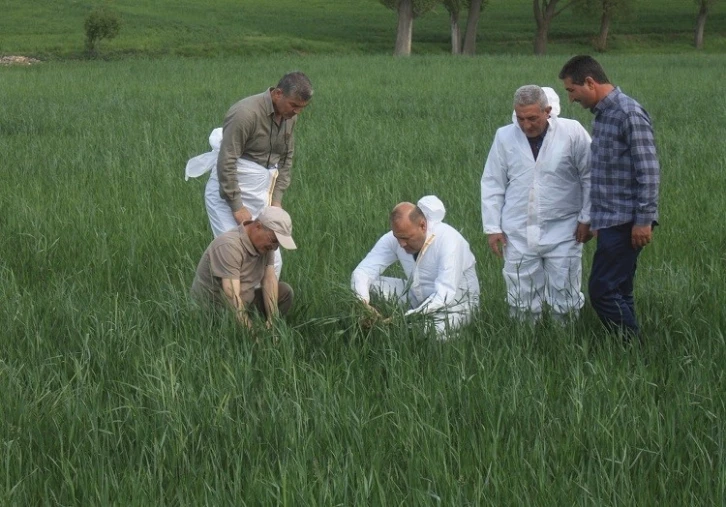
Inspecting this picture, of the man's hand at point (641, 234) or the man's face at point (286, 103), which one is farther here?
the man's face at point (286, 103)

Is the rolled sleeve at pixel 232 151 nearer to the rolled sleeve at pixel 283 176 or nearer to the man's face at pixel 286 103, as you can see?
the man's face at pixel 286 103

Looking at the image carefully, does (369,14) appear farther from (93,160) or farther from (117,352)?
(117,352)

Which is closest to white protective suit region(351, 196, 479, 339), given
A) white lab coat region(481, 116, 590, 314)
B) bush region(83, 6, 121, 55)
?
white lab coat region(481, 116, 590, 314)

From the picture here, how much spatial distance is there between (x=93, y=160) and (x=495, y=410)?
29.4 ft

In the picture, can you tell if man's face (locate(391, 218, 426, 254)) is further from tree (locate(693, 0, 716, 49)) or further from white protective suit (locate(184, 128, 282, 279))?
tree (locate(693, 0, 716, 49))

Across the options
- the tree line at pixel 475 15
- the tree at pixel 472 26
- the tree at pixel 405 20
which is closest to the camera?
the tree at pixel 405 20

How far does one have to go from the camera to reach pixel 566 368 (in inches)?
206

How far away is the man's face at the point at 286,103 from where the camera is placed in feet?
20.4

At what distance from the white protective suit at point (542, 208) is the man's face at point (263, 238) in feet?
4.21

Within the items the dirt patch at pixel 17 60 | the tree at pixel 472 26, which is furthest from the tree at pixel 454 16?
the dirt patch at pixel 17 60

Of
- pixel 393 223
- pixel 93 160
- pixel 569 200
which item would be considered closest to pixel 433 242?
pixel 393 223

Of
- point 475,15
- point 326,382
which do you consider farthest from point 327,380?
point 475,15

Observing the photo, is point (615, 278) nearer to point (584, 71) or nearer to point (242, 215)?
point (584, 71)

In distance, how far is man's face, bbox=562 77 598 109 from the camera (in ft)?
18.7
